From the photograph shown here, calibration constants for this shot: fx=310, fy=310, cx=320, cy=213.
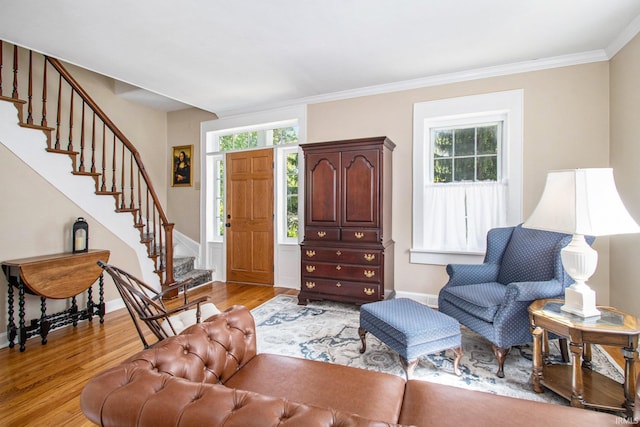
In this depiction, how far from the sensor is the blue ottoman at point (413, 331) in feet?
6.61

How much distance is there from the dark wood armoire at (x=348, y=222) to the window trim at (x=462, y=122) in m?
0.33

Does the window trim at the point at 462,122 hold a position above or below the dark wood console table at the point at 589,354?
above

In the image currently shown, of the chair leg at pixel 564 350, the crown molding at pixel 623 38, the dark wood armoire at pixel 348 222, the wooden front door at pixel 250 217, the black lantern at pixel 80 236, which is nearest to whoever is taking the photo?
the chair leg at pixel 564 350

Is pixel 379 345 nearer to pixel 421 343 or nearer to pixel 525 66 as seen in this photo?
pixel 421 343

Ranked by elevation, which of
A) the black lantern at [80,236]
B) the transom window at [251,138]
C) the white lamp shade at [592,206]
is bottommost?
the black lantern at [80,236]

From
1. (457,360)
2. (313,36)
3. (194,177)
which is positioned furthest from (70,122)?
(457,360)

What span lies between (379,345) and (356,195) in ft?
5.15

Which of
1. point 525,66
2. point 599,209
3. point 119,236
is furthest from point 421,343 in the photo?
point 119,236

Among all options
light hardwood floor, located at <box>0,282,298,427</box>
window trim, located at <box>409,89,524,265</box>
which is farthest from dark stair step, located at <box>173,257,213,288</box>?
window trim, located at <box>409,89,524,265</box>

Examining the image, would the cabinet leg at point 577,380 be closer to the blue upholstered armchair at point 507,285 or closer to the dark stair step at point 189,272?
the blue upholstered armchair at point 507,285

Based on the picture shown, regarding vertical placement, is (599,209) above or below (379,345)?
above

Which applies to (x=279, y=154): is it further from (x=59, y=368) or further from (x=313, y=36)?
(x=59, y=368)

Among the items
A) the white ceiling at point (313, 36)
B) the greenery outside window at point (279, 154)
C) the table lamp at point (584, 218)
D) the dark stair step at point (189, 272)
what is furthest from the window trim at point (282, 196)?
the table lamp at point (584, 218)

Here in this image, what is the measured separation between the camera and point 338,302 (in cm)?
377
